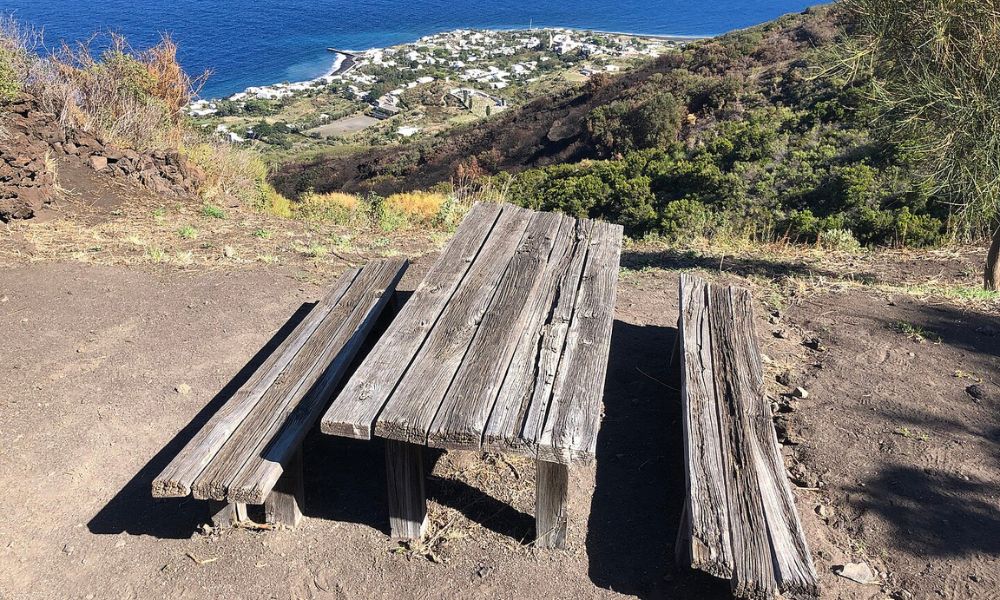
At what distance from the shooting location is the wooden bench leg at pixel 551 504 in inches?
110

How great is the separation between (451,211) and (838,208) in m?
5.89

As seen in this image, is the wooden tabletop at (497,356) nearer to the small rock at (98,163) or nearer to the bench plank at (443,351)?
the bench plank at (443,351)

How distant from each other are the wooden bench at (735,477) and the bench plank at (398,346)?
4.11ft

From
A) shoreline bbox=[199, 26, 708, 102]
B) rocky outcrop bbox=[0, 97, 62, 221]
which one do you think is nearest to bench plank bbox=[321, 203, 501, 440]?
rocky outcrop bbox=[0, 97, 62, 221]

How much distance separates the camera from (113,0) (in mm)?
82688

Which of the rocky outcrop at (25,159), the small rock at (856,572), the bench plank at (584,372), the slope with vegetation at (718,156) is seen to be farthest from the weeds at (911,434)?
the rocky outcrop at (25,159)

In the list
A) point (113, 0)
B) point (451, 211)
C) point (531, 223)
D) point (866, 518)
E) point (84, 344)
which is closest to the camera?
point (866, 518)

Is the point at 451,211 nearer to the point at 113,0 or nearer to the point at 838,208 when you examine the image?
the point at 838,208

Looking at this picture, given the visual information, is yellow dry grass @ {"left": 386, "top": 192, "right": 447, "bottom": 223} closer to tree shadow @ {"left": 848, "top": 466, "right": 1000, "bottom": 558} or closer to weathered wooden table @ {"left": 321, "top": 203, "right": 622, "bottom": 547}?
weathered wooden table @ {"left": 321, "top": 203, "right": 622, "bottom": 547}

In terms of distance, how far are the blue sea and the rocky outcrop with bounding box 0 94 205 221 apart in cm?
4521

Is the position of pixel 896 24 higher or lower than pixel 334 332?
higher

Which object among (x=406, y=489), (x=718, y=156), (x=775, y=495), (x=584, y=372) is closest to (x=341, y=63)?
(x=718, y=156)

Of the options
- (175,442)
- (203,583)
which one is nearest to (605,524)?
(203,583)

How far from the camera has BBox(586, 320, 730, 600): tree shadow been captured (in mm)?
2801
